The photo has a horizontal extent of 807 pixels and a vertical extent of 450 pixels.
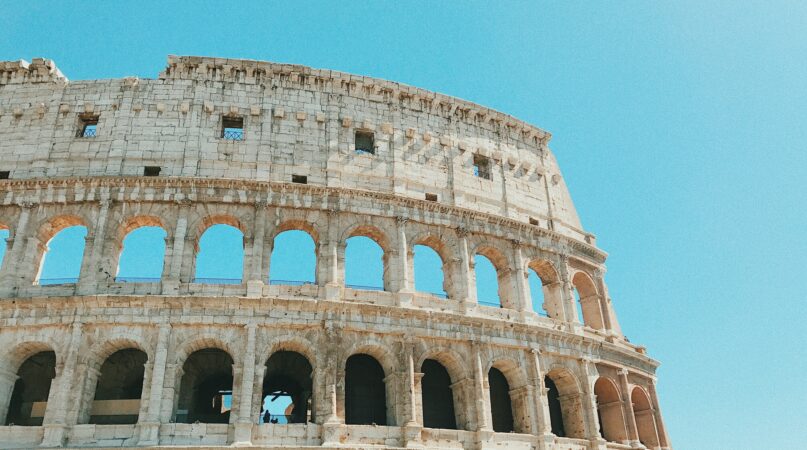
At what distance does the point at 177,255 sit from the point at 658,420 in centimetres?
→ 1751

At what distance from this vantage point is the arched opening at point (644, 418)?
2245 centimetres

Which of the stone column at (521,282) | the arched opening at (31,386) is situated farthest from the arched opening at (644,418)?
the arched opening at (31,386)

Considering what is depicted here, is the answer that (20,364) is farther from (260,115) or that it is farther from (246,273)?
(260,115)

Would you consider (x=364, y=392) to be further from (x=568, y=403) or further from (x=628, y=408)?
(x=628, y=408)

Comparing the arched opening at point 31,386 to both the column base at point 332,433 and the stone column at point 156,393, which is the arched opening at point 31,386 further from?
the column base at point 332,433

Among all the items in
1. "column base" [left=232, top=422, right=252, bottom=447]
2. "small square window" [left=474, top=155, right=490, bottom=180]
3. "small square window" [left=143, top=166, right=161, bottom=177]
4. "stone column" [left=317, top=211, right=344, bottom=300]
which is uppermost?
"small square window" [left=474, top=155, right=490, bottom=180]

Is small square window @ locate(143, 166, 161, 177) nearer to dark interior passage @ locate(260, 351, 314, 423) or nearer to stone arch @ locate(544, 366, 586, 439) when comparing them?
dark interior passage @ locate(260, 351, 314, 423)

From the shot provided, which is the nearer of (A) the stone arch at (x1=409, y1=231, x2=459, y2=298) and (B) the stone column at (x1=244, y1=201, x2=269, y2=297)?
(B) the stone column at (x1=244, y1=201, x2=269, y2=297)

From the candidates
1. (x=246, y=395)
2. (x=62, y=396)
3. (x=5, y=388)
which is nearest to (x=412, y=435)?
(x=246, y=395)

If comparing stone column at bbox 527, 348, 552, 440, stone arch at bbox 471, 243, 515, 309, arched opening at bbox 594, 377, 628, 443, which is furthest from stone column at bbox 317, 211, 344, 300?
arched opening at bbox 594, 377, 628, 443

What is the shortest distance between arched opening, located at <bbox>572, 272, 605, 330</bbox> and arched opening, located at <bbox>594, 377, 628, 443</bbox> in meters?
2.22

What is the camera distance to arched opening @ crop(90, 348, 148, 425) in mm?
17625

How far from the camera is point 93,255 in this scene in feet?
60.5

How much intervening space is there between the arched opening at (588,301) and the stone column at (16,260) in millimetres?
18205
